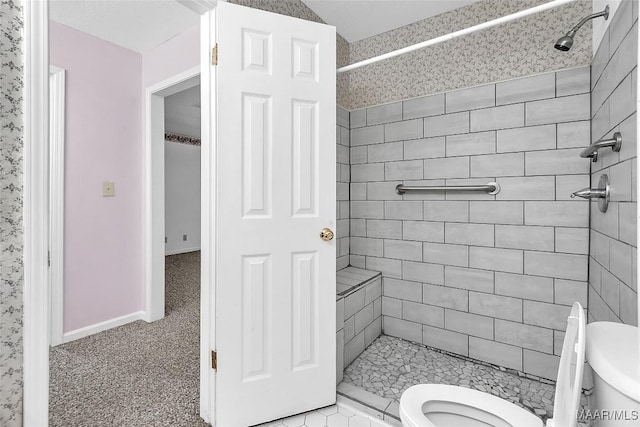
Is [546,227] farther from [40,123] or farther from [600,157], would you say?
[40,123]

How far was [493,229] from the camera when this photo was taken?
1924mm

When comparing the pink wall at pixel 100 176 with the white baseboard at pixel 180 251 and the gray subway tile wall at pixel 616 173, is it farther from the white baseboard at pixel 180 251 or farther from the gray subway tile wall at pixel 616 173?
the white baseboard at pixel 180 251

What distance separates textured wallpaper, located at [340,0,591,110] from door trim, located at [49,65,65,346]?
6.80 ft

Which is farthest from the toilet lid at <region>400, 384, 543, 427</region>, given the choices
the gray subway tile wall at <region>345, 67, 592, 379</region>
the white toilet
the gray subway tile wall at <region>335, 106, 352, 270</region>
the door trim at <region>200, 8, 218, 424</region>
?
the gray subway tile wall at <region>335, 106, 352, 270</region>

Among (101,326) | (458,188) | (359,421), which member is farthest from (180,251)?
(458,188)

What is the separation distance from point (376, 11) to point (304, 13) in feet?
1.64

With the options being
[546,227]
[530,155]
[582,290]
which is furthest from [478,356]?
[530,155]

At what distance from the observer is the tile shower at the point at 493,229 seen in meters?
1.57

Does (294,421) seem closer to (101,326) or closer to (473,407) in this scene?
(473,407)

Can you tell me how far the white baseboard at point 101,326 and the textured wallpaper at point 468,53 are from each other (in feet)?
8.21

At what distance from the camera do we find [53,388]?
5.57 feet

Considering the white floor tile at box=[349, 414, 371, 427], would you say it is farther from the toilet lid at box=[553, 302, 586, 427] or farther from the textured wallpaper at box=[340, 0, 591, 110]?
the textured wallpaper at box=[340, 0, 591, 110]

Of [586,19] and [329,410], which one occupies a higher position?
[586,19]

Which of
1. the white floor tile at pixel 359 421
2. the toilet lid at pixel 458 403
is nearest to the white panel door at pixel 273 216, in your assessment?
the white floor tile at pixel 359 421
